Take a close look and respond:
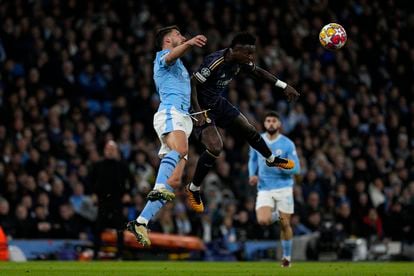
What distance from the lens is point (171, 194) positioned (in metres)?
10.9

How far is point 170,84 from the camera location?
11602 millimetres

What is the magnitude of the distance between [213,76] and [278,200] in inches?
145

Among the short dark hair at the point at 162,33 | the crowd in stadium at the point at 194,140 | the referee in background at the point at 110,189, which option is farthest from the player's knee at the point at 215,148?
the crowd in stadium at the point at 194,140

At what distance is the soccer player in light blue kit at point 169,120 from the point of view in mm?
10945

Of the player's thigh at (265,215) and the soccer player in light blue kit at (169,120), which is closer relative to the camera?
the soccer player in light blue kit at (169,120)

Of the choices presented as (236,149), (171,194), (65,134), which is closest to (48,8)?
(65,134)

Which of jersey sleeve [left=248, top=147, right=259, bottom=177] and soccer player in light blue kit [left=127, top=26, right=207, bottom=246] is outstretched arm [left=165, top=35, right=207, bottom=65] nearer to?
soccer player in light blue kit [left=127, top=26, right=207, bottom=246]

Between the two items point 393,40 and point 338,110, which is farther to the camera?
point 393,40

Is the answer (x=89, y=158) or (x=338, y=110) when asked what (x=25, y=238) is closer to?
(x=89, y=158)

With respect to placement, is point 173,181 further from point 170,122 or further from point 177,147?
point 170,122

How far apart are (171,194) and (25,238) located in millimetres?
7559

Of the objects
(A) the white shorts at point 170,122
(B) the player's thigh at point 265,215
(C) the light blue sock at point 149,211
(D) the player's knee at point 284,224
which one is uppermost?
(A) the white shorts at point 170,122

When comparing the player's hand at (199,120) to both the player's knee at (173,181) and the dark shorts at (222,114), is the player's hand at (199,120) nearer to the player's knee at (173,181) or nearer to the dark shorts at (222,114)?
the dark shorts at (222,114)

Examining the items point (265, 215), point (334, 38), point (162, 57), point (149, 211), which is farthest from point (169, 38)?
point (265, 215)
